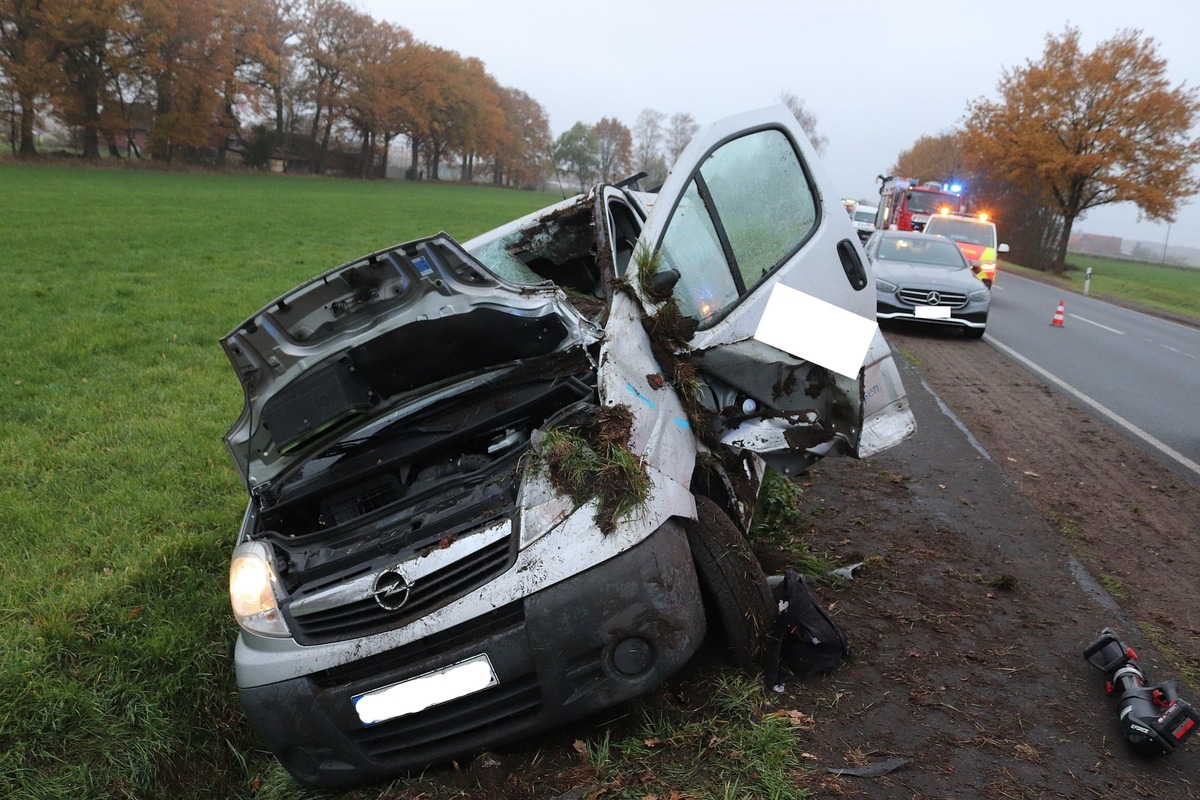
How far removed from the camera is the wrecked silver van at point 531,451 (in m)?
2.62

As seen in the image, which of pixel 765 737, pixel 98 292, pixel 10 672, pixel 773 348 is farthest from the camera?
pixel 98 292

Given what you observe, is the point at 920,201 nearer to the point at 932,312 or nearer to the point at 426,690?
the point at 932,312

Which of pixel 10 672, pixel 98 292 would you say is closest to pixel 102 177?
pixel 98 292

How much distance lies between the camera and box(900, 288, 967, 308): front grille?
37.2ft

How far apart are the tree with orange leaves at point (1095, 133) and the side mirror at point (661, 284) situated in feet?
126

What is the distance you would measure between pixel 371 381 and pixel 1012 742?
2695 millimetres

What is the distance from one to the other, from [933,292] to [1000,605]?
27.6ft

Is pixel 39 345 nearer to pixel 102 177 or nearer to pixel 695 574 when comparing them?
pixel 695 574

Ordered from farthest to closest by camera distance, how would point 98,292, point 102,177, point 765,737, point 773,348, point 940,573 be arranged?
1. point 102,177
2. point 98,292
3. point 940,573
4. point 773,348
5. point 765,737

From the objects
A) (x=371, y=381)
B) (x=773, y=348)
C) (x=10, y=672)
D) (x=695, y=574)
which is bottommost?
(x=10, y=672)

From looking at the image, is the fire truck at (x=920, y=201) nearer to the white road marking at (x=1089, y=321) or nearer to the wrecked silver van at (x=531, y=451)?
the white road marking at (x=1089, y=321)

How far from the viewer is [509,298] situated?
10.6 ft

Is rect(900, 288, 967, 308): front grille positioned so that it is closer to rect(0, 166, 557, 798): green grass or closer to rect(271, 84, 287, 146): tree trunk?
rect(0, 166, 557, 798): green grass

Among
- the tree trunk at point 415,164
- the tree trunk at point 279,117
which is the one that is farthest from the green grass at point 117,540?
the tree trunk at point 415,164
